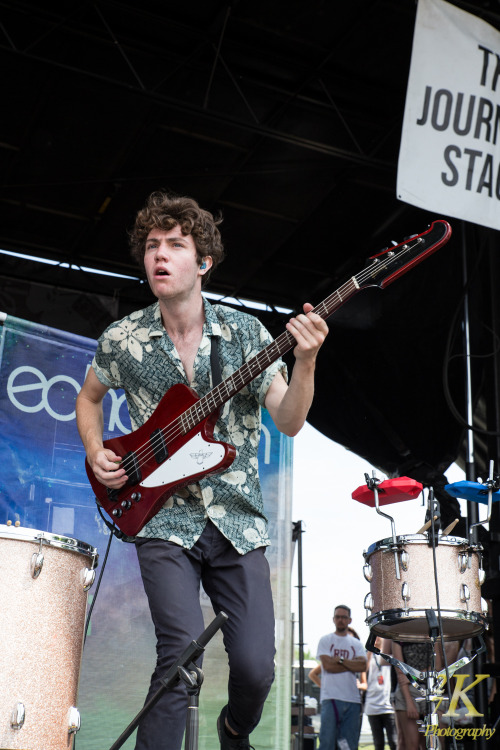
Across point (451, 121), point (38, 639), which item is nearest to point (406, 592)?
point (38, 639)

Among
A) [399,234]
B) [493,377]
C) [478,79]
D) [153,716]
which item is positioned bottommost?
[153,716]

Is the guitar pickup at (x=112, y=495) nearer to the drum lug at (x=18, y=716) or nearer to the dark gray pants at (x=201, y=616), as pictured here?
the dark gray pants at (x=201, y=616)

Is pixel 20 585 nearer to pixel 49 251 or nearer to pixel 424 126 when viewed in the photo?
pixel 424 126

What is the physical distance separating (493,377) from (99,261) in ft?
15.0

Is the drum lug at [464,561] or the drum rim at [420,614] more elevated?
the drum lug at [464,561]

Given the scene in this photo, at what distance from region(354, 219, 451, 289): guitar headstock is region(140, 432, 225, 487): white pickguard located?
76cm

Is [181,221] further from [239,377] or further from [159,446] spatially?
[159,446]

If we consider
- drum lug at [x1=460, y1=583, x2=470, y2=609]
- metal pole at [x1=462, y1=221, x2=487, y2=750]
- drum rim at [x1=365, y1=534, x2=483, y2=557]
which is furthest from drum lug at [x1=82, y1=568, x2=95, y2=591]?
metal pole at [x1=462, y1=221, x2=487, y2=750]

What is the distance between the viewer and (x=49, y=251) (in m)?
8.74

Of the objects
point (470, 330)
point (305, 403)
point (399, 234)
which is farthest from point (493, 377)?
point (305, 403)

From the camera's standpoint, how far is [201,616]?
2.75 m

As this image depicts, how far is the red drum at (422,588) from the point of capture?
4223 mm

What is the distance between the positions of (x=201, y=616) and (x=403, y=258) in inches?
55.4

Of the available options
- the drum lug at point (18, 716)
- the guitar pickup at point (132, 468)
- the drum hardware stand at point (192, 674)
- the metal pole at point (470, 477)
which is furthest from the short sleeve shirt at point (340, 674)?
the drum hardware stand at point (192, 674)
